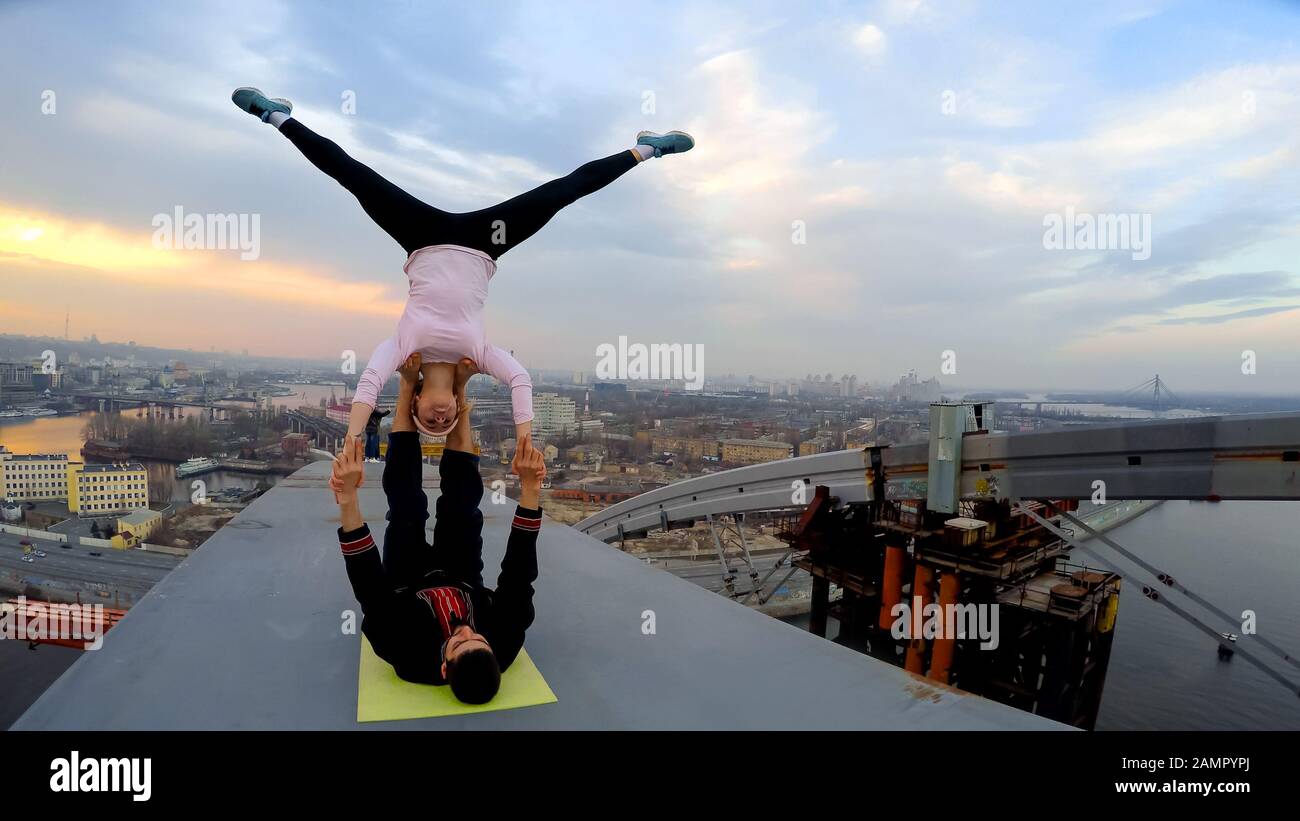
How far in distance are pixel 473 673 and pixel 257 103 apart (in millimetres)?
3267

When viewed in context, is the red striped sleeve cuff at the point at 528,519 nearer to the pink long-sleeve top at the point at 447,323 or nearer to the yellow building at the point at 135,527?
the pink long-sleeve top at the point at 447,323

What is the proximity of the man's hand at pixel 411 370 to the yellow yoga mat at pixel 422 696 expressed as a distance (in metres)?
1.44

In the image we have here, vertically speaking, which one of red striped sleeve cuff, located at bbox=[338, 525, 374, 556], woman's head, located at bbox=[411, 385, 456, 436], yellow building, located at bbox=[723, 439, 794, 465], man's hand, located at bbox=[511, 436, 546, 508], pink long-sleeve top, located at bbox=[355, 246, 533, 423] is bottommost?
yellow building, located at bbox=[723, 439, 794, 465]

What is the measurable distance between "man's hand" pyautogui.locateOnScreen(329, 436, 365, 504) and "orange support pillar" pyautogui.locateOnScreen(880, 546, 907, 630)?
192 inches

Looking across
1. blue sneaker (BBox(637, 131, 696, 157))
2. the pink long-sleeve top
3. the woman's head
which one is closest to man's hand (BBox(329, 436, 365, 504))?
the pink long-sleeve top

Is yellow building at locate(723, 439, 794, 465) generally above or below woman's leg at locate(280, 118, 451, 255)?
below

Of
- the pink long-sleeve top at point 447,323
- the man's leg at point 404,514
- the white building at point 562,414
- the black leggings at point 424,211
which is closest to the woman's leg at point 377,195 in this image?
the black leggings at point 424,211

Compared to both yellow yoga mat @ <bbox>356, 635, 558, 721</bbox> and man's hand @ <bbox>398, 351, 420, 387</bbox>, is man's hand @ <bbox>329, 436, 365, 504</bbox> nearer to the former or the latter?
man's hand @ <bbox>398, 351, 420, 387</bbox>

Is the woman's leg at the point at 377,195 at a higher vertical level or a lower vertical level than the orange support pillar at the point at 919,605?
higher

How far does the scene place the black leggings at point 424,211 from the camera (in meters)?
3.07

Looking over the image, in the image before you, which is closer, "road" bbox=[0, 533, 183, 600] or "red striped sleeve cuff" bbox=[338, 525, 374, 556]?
"red striped sleeve cuff" bbox=[338, 525, 374, 556]

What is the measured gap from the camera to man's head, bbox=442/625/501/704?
224 centimetres

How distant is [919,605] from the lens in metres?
5.31
